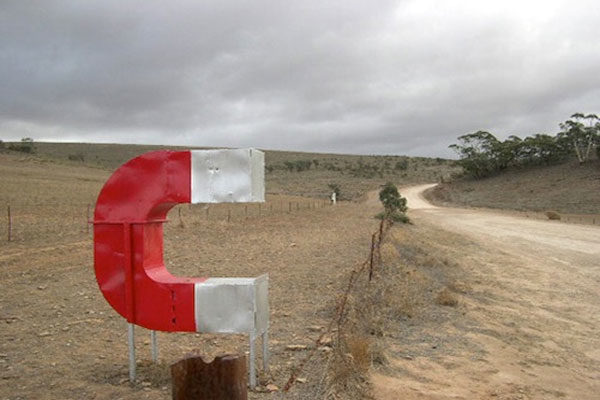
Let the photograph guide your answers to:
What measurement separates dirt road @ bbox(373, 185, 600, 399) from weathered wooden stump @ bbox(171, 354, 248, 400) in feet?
9.73

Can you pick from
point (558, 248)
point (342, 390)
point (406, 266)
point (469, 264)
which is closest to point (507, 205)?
point (558, 248)

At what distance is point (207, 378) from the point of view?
9.06 feet

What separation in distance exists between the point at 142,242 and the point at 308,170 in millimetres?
72682

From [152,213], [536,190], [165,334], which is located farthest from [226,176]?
[536,190]

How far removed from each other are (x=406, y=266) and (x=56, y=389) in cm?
877

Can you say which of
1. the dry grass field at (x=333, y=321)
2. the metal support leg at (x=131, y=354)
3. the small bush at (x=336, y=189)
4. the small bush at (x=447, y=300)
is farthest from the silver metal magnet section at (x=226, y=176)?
the small bush at (x=336, y=189)

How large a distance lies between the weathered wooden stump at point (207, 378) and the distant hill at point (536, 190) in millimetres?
38382

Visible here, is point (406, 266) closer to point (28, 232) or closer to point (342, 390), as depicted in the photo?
point (342, 390)

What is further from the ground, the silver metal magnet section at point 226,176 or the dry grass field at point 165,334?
the silver metal magnet section at point 226,176

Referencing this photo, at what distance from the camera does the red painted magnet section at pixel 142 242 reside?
504cm

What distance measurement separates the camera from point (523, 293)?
11570 mm

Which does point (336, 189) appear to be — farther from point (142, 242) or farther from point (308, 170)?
point (142, 242)

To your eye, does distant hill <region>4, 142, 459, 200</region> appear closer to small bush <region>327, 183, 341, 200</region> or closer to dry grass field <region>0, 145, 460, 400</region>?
small bush <region>327, 183, 341, 200</region>

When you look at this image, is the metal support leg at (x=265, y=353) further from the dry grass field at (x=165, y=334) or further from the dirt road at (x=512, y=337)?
the dirt road at (x=512, y=337)
